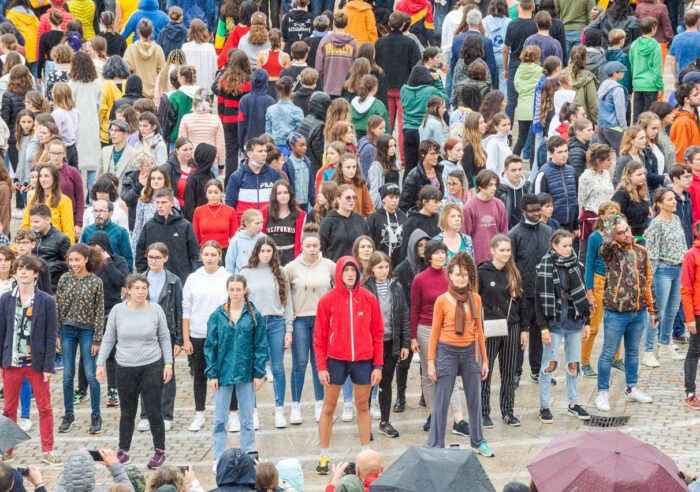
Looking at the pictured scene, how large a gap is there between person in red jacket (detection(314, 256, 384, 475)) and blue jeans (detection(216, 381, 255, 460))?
2.06 feet

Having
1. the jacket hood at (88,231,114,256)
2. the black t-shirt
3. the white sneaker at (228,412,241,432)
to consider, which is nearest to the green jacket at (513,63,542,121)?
the black t-shirt

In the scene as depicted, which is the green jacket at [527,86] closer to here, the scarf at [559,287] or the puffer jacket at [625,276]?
the puffer jacket at [625,276]

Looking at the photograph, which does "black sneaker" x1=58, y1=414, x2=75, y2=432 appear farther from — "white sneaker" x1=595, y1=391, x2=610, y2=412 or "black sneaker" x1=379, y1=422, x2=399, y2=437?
"white sneaker" x1=595, y1=391, x2=610, y2=412

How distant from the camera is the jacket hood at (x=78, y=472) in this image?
741cm

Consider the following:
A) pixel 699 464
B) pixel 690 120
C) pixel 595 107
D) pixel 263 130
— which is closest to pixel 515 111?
pixel 595 107

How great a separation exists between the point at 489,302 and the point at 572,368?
41.5 inches

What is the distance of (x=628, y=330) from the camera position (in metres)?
11.4

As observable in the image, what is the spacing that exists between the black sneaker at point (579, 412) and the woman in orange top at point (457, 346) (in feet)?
4.16

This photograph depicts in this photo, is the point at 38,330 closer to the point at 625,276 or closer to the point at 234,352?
the point at 234,352

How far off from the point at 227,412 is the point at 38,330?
187 cm

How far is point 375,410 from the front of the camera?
11.4 m

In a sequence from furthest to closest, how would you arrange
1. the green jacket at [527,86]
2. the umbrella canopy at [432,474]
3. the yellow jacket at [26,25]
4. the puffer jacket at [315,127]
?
the yellow jacket at [26,25], the green jacket at [527,86], the puffer jacket at [315,127], the umbrella canopy at [432,474]

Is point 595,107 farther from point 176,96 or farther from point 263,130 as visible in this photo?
point 176,96

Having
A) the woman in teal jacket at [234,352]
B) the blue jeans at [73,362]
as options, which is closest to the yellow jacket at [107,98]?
the blue jeans at [73,362]
